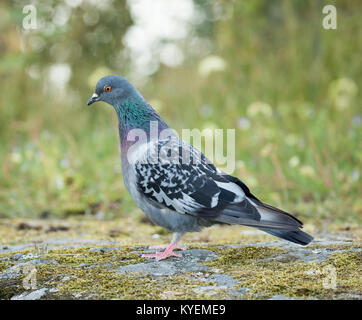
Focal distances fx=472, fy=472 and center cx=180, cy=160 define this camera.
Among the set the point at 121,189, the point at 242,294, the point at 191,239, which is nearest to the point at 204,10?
the point at 121,189

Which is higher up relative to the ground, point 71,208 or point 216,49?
point 216,49

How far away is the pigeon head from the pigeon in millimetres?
314

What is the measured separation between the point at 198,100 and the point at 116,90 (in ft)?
13.5

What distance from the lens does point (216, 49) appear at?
9.55 metres

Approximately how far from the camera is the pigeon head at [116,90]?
12.8 ft

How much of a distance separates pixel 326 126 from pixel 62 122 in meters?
4.55

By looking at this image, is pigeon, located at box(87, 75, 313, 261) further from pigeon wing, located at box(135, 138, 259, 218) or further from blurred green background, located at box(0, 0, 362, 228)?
blurred green background, located at box(0, 0, 362, 228)

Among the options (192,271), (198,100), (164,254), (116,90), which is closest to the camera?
(192,271)

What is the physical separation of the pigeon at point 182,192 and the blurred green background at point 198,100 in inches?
58.2

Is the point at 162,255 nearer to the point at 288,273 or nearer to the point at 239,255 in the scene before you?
the point at 239,255

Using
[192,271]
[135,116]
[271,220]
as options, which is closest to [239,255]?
[271,220]

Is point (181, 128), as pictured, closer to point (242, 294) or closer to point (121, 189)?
point (121, 189)

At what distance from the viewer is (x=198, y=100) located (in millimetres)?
7949

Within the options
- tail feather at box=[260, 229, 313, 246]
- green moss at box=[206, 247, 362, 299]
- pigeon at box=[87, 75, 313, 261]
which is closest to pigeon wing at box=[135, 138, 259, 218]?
pigeon at box=[87, 75, 313, 261]
